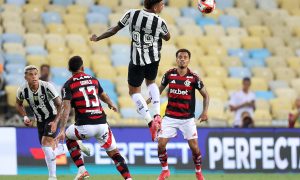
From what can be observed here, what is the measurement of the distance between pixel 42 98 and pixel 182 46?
8.30 metres

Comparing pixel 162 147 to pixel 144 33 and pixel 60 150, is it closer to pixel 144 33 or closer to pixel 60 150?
pixel 144 33

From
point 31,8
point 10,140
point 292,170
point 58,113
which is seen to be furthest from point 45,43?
point 58,113

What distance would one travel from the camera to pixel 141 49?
53.3 feet

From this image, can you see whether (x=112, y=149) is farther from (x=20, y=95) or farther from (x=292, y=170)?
(x=292, y=170)

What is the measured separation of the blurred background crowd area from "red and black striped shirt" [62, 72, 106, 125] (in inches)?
213

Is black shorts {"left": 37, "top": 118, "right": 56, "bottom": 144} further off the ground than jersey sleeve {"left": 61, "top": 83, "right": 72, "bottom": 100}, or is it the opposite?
jersey sleeve {"left": 61, "top": 83, "right": 72, "bottom": 100}

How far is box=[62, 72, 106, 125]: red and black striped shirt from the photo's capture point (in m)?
15.9

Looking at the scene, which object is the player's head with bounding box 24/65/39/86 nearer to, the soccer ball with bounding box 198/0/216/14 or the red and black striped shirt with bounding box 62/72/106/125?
the red and black striped shirt with bounding box 62/72/106/125

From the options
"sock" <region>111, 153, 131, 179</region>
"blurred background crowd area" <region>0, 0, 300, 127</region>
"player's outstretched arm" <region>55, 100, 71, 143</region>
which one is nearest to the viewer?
"player's outstretched arm" <region>55, 100, 71, 143</region>

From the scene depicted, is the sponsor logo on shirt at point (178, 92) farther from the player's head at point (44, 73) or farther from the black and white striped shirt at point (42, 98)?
the player's head at point (44, 73)

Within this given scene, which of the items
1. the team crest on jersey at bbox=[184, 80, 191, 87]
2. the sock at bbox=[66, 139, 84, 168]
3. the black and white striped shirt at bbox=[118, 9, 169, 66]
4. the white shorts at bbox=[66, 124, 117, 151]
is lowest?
the sock at bbox=[66, 139, 84, 168]

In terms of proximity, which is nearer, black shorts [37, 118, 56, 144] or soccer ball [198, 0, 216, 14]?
soccer ball [198, 0, 216, 14]

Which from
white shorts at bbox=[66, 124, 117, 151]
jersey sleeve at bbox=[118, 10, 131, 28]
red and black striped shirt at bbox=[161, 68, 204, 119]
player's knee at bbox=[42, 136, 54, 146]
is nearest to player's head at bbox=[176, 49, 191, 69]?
red and black striped shirt at bbox=[161, 68, 204, 119]

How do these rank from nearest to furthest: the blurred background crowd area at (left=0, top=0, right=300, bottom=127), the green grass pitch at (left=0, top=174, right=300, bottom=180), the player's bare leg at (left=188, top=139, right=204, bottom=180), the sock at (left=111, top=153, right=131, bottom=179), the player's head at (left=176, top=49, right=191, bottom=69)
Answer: the sock at (left=111, top=153, right=131, bottom=179)
the player's head at (left=176, top=49, right=191, bottom=69)
the player's bare leg at (left=188, top=139, right=204, bottom=180)
the green grass pitch at (left=0, top=174, right=300, bottom=180)
the blurred background crowd area at (left=0, top=0, right=300, bottom=127)
